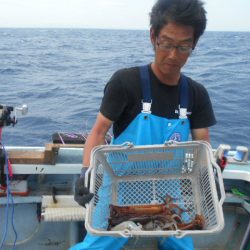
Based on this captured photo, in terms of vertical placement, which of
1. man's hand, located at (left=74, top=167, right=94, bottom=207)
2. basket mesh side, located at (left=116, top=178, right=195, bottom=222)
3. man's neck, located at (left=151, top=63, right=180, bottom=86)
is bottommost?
basket mesh side, located at (left=116, top=178, right=195, bottom=222)

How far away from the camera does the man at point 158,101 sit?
2264 mm

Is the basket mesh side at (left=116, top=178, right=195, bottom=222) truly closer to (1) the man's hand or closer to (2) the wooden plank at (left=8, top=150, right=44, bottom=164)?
(1) the man's hand

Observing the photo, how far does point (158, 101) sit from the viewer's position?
8.03ft

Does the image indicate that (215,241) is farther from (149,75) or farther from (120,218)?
(149,75)

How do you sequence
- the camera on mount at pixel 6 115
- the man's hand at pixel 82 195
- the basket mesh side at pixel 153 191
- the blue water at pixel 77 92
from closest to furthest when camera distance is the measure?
1. the man's hand at pixel 82 195
2. the basket mesh side at pixel 153 191
3. the camera on mount at pixel 6 115
4. the blue water at pixel 77 92

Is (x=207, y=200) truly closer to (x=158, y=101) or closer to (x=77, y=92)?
(x=158, y=101)

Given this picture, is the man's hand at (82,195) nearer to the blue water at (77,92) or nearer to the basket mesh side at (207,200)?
the basket mesh side at (207,200)

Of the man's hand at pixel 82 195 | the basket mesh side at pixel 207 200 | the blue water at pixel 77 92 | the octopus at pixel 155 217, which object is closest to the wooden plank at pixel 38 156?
the octopus at pixel 155 217

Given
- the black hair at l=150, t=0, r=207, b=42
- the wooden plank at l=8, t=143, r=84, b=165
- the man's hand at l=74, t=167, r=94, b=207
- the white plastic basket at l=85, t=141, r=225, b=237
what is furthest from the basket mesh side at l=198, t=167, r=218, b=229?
the wooden plank at l=8, t=143, r=84, b=165

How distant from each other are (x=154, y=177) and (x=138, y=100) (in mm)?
582

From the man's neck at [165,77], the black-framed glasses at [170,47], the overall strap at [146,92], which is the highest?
the black-framed glasses at [170,47]

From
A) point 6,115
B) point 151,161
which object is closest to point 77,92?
point 6,115

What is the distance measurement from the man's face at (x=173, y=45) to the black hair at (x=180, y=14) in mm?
30

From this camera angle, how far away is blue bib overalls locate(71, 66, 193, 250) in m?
2.41
